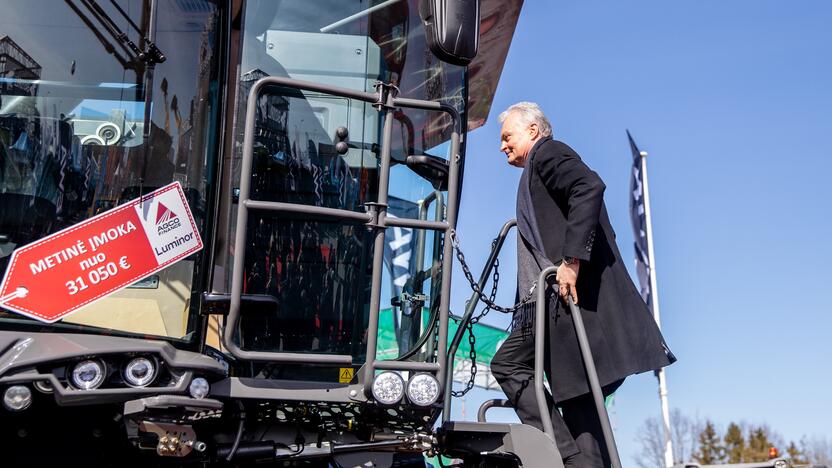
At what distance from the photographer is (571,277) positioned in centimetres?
385

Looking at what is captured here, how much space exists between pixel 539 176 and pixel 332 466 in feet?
5.65

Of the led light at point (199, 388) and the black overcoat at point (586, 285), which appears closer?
the led light at point (199, 388)

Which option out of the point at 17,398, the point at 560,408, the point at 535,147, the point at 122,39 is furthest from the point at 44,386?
the point at 535,147

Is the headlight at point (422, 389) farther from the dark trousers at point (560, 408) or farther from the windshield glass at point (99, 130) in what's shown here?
the windshield glass at point (99, 130)

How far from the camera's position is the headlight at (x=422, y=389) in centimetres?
352

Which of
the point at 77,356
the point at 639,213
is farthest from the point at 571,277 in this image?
the point at 639,213

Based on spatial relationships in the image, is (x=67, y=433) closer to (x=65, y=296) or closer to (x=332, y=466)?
(x=65, y=296)

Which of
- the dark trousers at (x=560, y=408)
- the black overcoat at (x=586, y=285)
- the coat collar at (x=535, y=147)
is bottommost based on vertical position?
the dark trousers at (x=560, y=408)

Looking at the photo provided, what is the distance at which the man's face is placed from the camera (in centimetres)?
429

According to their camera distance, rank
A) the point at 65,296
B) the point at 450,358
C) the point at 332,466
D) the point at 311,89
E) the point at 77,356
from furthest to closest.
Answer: the point at 450,358
the point at 332,466
the point at 311,89
the point at 65,296
the point at 77,356

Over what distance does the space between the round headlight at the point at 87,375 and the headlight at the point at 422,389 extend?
1229mm

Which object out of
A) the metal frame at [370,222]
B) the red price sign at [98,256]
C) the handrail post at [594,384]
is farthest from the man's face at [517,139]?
the red price sign at [98,256]

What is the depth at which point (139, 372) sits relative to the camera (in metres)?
3.13

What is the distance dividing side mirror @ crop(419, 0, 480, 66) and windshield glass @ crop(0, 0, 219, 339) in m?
1.18
